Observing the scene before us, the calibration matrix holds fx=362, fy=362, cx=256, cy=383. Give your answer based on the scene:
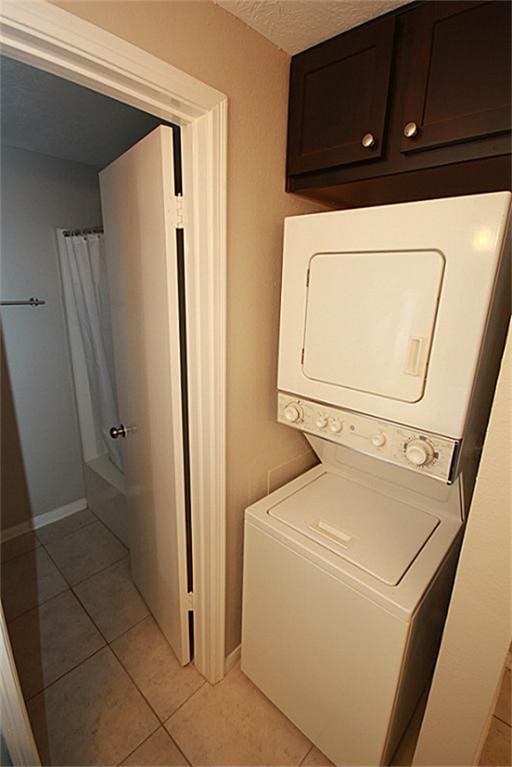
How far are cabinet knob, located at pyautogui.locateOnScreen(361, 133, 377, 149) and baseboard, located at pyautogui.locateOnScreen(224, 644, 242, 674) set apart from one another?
2077 millimetres

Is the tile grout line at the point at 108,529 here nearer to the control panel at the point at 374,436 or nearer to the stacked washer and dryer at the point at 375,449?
the stacked washer and dryer at the point at 375,449

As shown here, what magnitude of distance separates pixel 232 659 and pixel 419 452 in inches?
54.6

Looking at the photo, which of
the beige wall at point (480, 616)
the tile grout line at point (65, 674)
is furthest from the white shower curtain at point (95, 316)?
the beige wall at point (480, 616)

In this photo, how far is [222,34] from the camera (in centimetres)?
104

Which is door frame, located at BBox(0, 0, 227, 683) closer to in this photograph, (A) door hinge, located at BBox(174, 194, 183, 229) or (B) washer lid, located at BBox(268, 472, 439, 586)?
(A) door hinge, located at BBox(174, 194, 183, 229)

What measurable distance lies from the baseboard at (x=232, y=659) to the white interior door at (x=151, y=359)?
18 centimetres

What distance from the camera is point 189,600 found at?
157 centimetres

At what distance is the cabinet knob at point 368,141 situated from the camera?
3.49ft

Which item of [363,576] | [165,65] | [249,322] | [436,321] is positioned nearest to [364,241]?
[436,321]

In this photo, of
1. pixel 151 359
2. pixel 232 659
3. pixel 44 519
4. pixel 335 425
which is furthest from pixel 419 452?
pixel 44 519

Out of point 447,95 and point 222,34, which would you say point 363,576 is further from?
point 222,34

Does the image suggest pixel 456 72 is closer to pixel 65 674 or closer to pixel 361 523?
pixel 361 523

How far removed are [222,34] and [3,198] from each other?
5.35ft

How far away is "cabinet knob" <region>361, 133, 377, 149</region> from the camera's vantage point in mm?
1064
